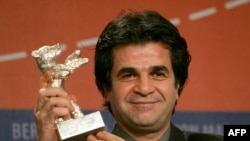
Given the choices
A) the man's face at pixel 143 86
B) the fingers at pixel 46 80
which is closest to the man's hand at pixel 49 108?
the fingers at pixel 46 80

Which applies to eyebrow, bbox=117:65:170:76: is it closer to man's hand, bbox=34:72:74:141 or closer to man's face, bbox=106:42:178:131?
man's face, bbox=106:42:178:131

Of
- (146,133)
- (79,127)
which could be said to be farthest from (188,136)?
(79,127)

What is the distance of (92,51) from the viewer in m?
2.00

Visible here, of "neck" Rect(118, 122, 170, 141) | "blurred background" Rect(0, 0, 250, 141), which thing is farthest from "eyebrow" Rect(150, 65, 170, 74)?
"blurred background" Rect(0, 0, 250, 141)

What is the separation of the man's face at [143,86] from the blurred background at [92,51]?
23.6 inches

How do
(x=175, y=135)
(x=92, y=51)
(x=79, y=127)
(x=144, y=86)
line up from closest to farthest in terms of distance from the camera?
(x=79, y=127)
(x=144, y=86)
(x=175, y=135)
(x=92, y=51)

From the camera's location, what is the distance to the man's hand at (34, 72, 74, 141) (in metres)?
1.27

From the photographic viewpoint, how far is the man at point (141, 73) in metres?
1.37

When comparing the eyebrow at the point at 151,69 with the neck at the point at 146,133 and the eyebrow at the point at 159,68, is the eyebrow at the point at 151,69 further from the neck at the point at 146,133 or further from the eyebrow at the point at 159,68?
the neck at the point at 146,133

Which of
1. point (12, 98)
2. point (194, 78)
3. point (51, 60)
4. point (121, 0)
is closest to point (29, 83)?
point (12, 98)

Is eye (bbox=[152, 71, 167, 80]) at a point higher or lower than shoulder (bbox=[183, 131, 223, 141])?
higher

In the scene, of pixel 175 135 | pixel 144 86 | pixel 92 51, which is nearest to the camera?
pixel 144 86

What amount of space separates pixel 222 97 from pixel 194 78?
110 mm

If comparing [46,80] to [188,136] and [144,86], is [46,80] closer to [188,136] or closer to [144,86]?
[144,86]
